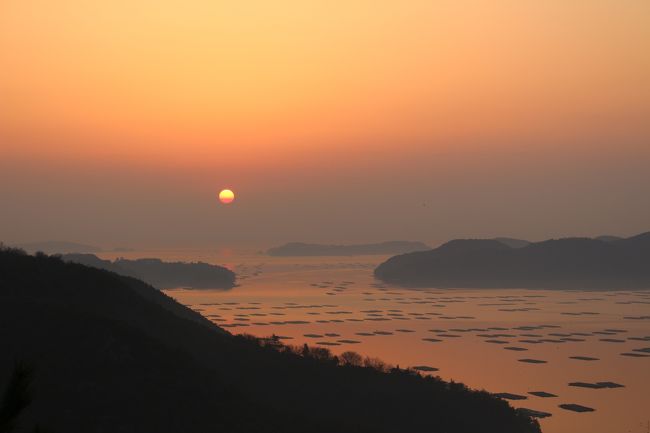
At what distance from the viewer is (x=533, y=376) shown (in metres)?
111

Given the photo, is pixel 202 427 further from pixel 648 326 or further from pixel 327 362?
pixel 648 326

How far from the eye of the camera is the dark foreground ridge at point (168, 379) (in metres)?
58.6

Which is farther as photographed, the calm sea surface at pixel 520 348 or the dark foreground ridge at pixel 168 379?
the calm sea surface at pixel 520 348

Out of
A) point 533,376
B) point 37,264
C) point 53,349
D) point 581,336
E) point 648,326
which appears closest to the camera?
point 53,349

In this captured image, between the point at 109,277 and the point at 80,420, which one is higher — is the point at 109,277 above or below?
above

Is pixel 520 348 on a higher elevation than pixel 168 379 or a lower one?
lower

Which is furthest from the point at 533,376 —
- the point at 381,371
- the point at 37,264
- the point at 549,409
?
the point at 37,264

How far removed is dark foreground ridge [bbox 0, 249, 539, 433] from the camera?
58594mm

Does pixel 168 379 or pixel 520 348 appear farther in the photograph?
pixel 520 348

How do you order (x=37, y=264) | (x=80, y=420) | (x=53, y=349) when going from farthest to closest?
(x=37, y=264), (x=53, y=349), (x=80, y=420)

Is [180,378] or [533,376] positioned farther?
[533,376]

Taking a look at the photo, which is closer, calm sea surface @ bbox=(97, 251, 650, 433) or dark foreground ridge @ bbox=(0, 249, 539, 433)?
dark foreground ridge @ bbox=(0, 249, 539, 433)

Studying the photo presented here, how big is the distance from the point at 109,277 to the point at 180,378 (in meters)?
31.4

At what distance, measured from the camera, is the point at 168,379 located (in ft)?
214
